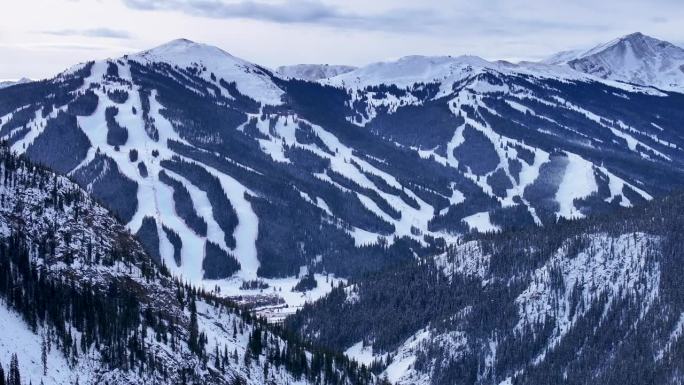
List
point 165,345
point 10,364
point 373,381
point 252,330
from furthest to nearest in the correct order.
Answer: point 373,381
point 252,330
point 165,345
point 10,364

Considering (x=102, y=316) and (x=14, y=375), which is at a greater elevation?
(x=14, y=375)

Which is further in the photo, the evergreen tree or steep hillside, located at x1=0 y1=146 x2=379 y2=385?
steep hillside, located at x1=0 y1=146 x2=379 y2=385

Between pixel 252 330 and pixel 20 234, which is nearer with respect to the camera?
pixel 20 234

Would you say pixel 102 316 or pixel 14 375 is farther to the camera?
pixel 102 316

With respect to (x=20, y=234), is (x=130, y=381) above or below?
below

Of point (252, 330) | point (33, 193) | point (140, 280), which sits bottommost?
point (252, 330)

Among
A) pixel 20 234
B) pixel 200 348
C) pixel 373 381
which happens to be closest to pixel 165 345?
pixel 200 348

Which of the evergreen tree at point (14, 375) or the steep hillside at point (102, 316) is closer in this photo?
the evergreen tree at point (14, 375)

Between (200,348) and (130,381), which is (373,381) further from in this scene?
(130,381)
